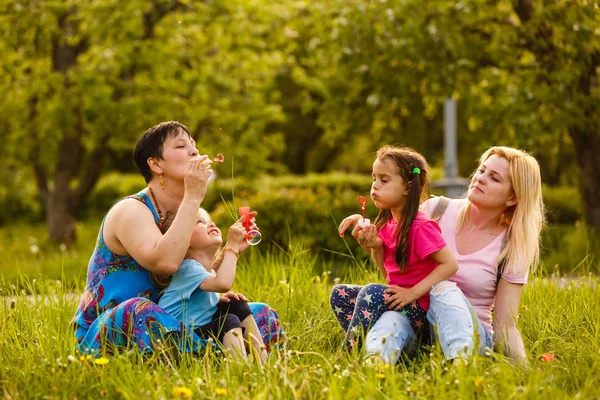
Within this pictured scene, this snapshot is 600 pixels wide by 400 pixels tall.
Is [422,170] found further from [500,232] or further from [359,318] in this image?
[359,318]

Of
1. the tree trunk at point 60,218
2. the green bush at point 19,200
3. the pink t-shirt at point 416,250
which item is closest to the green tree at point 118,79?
the tree trunk at point 60,218

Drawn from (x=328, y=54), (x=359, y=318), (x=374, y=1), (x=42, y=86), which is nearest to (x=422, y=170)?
(x=359, y=318)

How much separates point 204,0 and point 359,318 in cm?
738

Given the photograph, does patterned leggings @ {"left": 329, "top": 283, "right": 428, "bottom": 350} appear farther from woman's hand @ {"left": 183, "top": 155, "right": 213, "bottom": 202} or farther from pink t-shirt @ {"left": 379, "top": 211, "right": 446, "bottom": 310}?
woman's hand @ {"left": 183, "top": 155, "right": 213, "bottom": 202}

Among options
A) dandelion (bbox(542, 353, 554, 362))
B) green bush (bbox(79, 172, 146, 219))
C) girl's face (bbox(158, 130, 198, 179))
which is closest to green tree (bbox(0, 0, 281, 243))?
girl's face (bbox(158, 130, 198, 179))

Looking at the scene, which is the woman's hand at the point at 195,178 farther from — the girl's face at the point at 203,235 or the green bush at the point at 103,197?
the green bush at the point at 103,197

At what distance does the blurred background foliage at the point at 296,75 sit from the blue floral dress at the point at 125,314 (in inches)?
85.7

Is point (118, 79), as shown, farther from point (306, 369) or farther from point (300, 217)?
point (306, 369)

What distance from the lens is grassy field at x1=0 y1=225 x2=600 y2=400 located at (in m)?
2.85

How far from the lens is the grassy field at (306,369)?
9.36ft

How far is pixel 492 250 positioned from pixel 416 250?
0.41m

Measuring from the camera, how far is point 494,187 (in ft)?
11.9

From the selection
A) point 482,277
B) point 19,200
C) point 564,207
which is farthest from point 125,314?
point 19,200

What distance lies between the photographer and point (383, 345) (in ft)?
11.1
